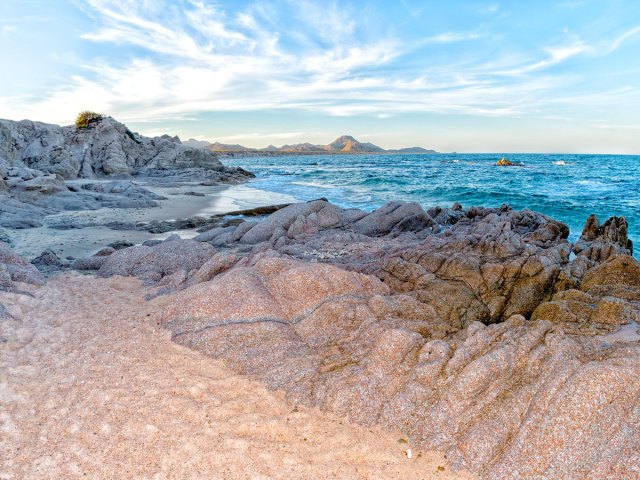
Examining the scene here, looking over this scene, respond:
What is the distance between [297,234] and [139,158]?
33.9 metres

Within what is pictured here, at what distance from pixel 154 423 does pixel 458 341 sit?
2944 mm

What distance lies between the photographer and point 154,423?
11.7 feet

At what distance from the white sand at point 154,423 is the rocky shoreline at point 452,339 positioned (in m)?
0.27

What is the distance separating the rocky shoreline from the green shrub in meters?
33.7

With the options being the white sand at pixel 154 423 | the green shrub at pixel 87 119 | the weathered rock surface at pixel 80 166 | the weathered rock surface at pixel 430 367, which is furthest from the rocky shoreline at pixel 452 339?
the green shrub at pixel 87 119

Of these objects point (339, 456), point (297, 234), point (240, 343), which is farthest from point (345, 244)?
point (339, 456)

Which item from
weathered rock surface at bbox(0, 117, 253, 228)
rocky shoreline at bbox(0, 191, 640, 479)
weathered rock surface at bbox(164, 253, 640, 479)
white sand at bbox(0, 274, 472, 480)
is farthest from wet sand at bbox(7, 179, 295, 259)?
weathered rock surface at bbox(164, 253, 640, 479)

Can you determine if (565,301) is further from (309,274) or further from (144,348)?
(144,348)

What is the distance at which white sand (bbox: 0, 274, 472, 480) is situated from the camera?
10.2 feet

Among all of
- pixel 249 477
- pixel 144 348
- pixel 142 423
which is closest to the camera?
pixel 249 477

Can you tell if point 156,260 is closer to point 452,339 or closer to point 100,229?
point 452,339

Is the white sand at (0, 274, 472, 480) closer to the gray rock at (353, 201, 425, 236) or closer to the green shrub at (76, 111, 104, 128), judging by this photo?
the gray rock at (353, 201, 425, 236)

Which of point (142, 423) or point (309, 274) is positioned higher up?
point (309, 274)

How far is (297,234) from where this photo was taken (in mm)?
10797
